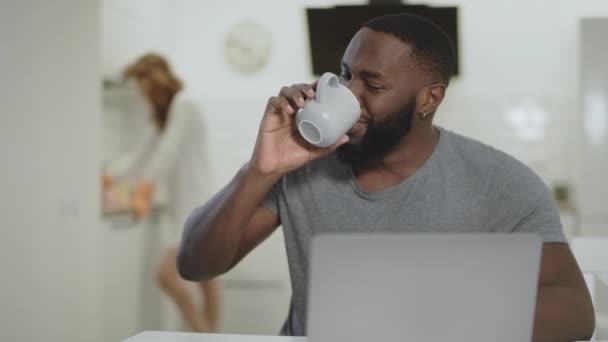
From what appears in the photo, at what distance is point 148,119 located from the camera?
3.72 meters

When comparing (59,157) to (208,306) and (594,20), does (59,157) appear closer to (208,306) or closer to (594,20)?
(208,306)

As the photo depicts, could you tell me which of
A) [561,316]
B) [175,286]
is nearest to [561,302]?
[561,316]

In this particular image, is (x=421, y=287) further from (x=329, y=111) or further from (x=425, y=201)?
(x=425, y=201)

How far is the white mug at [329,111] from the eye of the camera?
109cm

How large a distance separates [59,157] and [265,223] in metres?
1.61

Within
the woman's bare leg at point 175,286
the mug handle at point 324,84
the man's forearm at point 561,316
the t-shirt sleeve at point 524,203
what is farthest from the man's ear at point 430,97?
the woman's bare leg at point 175,286

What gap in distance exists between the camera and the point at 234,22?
4.02 metres

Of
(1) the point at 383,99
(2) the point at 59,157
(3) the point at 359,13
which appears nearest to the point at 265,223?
(1) the point at 383,99

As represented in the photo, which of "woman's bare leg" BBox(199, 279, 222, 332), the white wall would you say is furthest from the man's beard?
"woman's bare leg" BBox(199, 279, 222, 332)

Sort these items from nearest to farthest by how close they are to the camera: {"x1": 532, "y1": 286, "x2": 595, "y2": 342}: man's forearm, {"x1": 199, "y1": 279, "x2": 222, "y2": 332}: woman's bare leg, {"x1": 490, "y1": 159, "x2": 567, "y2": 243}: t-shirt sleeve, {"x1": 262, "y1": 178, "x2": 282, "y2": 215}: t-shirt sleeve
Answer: {"x1": 532, "y1": 286, "x2": 595, "y2": 342}: man's forearm < {"x1": 490, "y1": 159, "x2": 567, "y2": 243}: t-shirt sleeve < {"x1": 262, "y1": 178, "x2": 282, "y2": 215}: t-shirt sleeve < {"x1": 199, "y1": 279, "x2": 222, "y2": 332}: woman's bare leg

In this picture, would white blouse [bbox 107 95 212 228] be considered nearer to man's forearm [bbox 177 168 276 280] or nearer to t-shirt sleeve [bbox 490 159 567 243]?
man's forearm [bbox 177 168 276 280]

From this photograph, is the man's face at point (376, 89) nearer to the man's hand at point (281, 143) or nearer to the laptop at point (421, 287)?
the man's hand at point (281, 143)

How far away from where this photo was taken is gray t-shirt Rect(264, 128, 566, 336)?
1.23 metres

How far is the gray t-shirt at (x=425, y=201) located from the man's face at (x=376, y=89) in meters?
0.06
